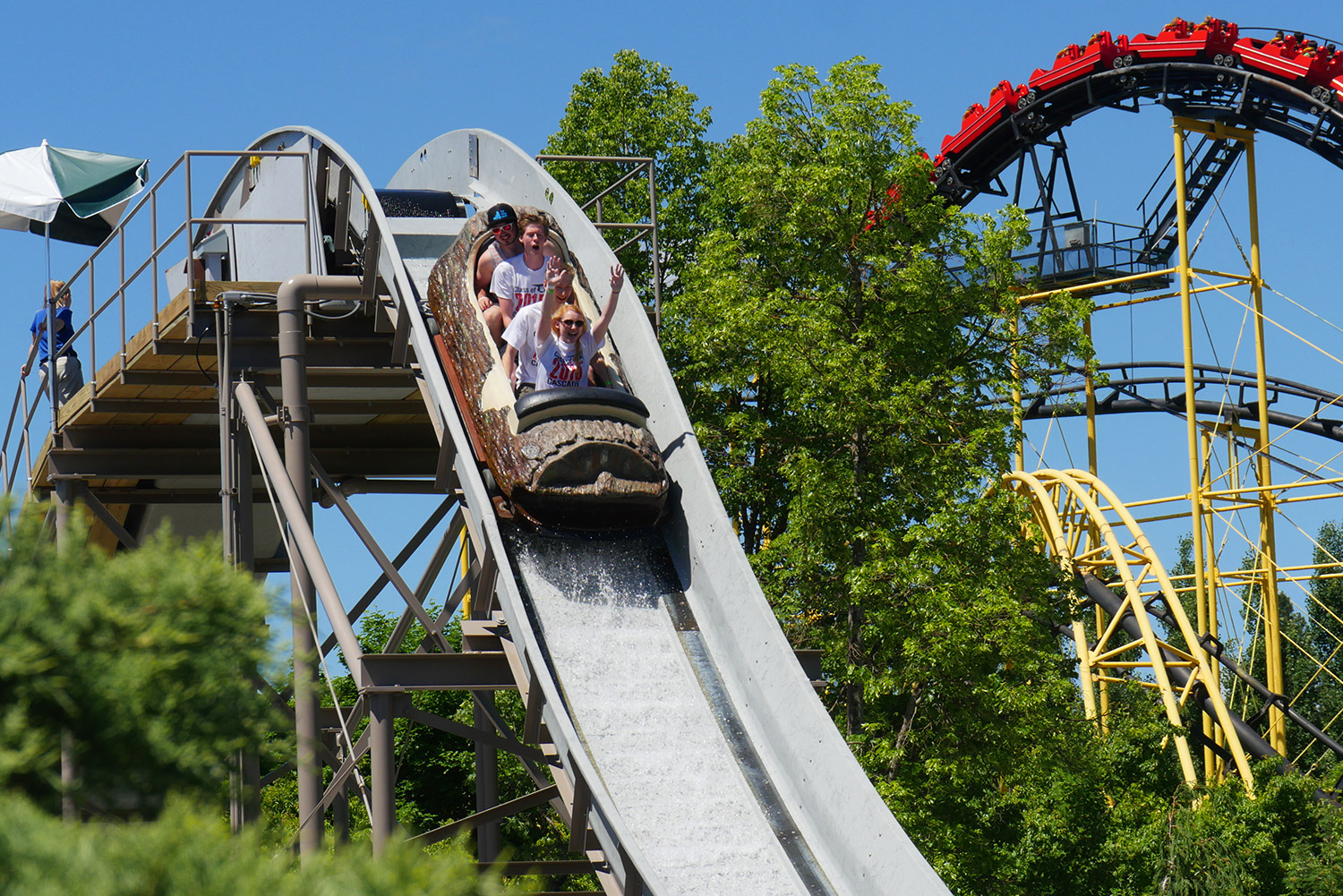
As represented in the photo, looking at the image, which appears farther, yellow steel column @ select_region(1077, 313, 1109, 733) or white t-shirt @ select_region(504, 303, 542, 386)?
yellow steel column @ select_region(1077, 313, 1109, 733)

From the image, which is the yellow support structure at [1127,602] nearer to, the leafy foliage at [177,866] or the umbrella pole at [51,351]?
the umbrella pole at [51,351]

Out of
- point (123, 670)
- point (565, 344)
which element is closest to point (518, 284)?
point (565, 344)

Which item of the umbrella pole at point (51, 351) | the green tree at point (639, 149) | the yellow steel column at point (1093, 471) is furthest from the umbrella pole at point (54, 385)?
the yellow steel column at point (1093, 471)

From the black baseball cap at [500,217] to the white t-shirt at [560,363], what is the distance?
1143 millimetres

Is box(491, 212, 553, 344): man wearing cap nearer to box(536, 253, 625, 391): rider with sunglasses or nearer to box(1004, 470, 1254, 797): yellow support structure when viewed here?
box(536, 253, 625, 391): rider with sunglasses

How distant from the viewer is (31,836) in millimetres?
3314

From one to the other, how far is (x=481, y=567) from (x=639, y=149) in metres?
13.5

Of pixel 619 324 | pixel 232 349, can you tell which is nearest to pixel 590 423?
pixel 619 324

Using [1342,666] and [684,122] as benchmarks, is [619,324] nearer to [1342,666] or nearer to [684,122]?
[684,122]

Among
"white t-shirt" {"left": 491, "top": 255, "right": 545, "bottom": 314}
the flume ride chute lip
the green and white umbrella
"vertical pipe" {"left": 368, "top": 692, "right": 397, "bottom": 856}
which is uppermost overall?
the green and white umbrella

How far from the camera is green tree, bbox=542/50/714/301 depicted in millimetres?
21547

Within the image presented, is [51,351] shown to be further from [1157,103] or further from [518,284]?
[1157,103]

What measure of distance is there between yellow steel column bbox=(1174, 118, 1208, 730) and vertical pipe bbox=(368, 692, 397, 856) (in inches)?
544

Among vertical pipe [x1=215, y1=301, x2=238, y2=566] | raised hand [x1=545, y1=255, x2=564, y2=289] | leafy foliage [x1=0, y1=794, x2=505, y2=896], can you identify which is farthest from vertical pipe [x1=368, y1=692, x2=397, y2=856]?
leafy foliage [x1=0, y1=794, x2=505, y2=896]
